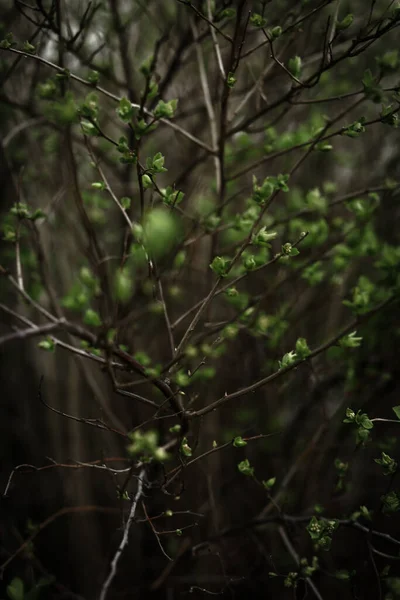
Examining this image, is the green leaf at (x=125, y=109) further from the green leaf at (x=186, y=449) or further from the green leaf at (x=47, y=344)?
the green leaf at (x=186, y=449)

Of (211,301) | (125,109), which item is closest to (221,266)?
(211,301)

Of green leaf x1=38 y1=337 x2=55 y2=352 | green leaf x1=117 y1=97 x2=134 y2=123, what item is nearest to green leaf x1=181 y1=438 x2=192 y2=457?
green leaf x1=38 y1=337 x2=55 y2=352

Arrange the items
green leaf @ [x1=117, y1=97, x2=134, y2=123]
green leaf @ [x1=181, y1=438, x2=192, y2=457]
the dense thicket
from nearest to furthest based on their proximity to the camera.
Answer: green leaf @ [x1=117, y1=97, x2=134, y2=123], green leaf @ [x1=181, y1=438, x2=192, y2=457], the dense thicket

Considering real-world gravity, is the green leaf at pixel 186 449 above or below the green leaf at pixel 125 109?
below

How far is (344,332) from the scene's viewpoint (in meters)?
1.46

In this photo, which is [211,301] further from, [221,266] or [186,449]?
[186,449]

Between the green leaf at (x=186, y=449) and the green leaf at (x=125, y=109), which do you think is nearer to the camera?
the green leaf at (x=125, y=109)

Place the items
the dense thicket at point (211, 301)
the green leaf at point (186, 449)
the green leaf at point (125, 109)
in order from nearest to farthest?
the green leaf at point (125, 109) < the green leaf at point (186, 449) < the dense thicket at point (211, 301)

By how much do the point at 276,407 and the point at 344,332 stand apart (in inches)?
54.3

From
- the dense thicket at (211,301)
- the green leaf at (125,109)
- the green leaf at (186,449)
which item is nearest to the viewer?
the green leaf at (125,109)

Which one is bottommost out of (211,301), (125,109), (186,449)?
(186,449)

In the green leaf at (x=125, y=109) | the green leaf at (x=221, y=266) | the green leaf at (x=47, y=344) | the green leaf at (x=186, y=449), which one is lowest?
the green leaf at (x=186, y=449)

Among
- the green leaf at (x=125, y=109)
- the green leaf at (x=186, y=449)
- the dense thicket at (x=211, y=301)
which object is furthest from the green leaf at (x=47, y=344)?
the green leaf at (x=125, y=109)

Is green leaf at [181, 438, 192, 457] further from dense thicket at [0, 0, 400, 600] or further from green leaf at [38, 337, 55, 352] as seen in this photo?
green leaf at [38, 337, 55, 352]
